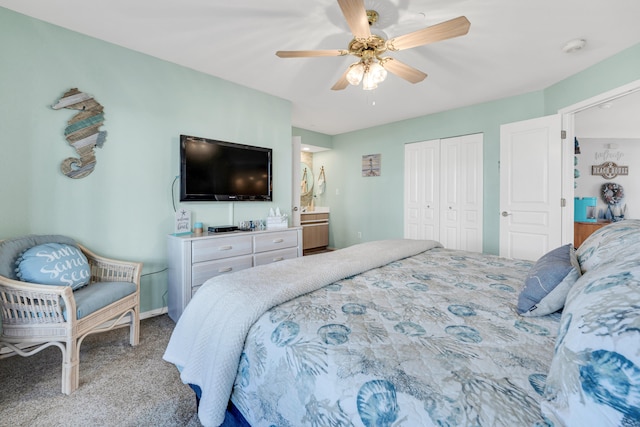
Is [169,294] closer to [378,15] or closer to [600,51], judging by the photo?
[378,15]

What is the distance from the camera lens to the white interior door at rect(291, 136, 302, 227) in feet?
12.8

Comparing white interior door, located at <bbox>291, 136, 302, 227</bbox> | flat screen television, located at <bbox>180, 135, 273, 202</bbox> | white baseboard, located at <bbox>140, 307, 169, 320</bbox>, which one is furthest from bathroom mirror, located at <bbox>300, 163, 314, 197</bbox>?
white baseboard, located at <bbox>140, 307, 169, 320</bbox>

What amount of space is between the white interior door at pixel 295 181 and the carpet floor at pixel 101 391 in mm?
2206

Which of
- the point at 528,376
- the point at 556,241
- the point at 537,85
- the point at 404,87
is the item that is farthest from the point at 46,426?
the point at 537,85

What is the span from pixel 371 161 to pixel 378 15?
3243 millimetres

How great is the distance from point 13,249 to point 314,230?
4.23m

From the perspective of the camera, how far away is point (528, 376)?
2.35ft

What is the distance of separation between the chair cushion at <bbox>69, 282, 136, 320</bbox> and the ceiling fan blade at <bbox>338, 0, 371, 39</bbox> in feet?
7.61

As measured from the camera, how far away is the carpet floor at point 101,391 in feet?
4.66

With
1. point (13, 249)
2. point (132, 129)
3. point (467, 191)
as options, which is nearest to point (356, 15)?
point (132, 129)

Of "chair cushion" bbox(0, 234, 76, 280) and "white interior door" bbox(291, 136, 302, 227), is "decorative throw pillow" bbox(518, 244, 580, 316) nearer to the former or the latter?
"chair cushion" bbox(0, 234, 76, 280)

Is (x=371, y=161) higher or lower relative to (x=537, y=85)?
lower

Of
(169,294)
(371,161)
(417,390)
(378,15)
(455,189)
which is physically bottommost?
(169,294)

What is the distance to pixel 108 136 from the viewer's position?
242cm
